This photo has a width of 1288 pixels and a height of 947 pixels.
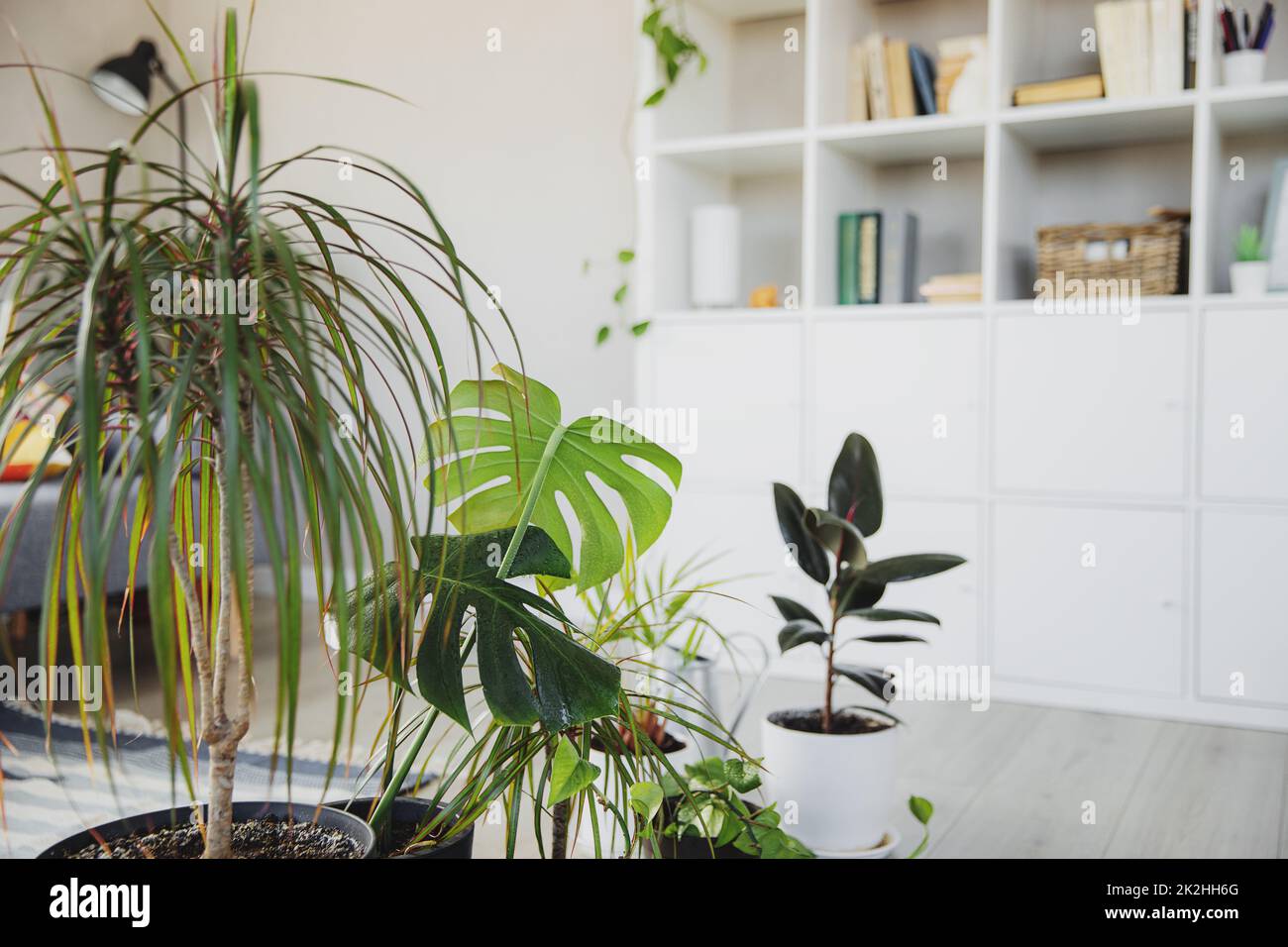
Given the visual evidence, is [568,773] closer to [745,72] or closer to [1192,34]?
[1192,34]

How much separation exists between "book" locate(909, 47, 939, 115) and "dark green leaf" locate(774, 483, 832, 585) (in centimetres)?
166

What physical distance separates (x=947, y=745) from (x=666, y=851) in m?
1.11

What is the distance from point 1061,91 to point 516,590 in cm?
217

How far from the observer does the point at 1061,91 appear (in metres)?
2.57

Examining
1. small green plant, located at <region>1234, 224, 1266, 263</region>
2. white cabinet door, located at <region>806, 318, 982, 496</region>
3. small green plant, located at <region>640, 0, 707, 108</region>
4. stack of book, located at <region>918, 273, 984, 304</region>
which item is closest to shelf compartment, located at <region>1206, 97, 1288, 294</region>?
small green plant, located at <region>1234, 224, 1266, 263</region>

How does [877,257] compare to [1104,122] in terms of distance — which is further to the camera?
[877,257]

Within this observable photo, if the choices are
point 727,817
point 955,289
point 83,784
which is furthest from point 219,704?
point 955,289

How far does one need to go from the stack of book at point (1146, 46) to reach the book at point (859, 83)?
0.54 meters

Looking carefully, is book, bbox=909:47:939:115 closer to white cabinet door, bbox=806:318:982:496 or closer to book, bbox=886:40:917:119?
book, bbox=886:40:917:119

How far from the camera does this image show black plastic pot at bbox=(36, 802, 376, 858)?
79cm

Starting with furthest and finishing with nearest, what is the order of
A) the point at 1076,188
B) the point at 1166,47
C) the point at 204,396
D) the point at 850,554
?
the point at 1076,188
the point at 1166,47
the point at 850,554
the point at 204,396

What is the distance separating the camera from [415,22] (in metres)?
3.48

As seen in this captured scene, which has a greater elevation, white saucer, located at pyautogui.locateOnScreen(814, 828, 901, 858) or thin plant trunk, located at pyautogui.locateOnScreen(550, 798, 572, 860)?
thin plant trunk, located at pyautogui.locateOnScreen(550, 798, 572, 860)
